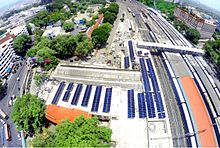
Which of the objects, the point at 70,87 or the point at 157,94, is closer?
the point at 157,94

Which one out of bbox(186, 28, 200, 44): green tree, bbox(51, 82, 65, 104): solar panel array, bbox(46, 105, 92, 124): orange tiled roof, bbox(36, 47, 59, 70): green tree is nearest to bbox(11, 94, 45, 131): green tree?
bbox(46, 105, 92, 124): orange tiled roof

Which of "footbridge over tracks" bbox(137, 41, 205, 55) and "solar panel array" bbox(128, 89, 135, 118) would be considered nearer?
"solar panel array" bbox(128, 89, 135, 118)

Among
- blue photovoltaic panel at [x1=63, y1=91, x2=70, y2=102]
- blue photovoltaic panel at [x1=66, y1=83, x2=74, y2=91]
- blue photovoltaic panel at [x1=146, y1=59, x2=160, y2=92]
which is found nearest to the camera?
blue photovoltaic panel at [x1=63, y1=91, x2=70, y2=102]

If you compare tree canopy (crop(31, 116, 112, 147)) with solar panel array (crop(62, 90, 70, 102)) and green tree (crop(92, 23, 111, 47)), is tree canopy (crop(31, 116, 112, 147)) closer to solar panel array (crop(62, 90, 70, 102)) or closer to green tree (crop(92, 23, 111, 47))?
solar panel array (crop(62, 90, 70, 102))

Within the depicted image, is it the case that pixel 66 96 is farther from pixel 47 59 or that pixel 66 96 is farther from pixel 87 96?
→ pixel 47 59

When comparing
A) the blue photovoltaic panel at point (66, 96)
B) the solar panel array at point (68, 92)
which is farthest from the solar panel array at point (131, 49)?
the blue photovoltaic panel at point (66, 96)

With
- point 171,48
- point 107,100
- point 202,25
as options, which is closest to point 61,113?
point 107,100

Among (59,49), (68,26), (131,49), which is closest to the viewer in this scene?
(59,49)

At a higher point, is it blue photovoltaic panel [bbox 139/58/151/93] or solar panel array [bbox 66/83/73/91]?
blue photovoltaic panel [bbox 139/58/151/93]
